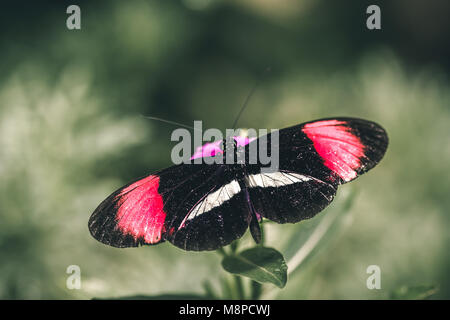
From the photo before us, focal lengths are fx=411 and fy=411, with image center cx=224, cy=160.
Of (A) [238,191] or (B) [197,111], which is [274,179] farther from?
(B) [197,111]

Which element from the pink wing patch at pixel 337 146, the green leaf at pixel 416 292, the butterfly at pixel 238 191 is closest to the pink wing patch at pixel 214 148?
the butterfly at pixel 238 191

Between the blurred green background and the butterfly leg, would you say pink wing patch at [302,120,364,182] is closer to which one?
the butterfly leg

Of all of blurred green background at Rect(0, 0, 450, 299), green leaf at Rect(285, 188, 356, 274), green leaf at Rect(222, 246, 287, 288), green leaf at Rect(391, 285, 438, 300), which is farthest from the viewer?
blurred green background at Rect(0, 0, 450, 299)

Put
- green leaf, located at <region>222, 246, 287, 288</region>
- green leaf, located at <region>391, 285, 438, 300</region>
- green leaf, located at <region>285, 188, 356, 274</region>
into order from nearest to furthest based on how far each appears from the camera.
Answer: green leaf, located at <region>222, 246, 287, 288</region>, green leaf, located at <region>391, 285, 438, 300</region>, green leaf, located at <region>285, 188, 356, 274</region>

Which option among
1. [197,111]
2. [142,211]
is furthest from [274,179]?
[197,111]

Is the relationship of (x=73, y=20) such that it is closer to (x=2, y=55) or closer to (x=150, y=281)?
(x=2, y=55)

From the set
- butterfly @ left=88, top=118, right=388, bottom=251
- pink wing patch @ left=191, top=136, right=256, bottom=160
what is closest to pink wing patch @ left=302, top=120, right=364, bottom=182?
butterfly @ left=88, top=118, right=388, bottom=251

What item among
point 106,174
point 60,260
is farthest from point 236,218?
point 106,174
